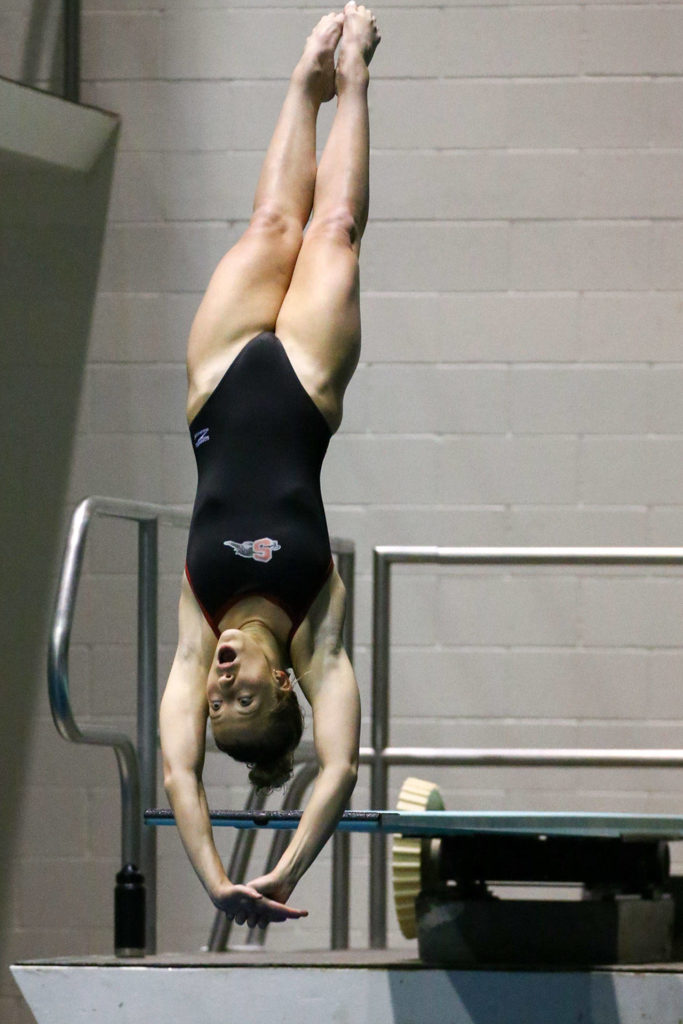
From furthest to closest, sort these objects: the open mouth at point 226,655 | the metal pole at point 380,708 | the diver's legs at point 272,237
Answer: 1. the metal pole at point 380,708
2. the diver's legs at point 272,237
3. the open mouth at point 226,655

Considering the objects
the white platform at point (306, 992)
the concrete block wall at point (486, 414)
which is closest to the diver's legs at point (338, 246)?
the white platform at point (306, 992)

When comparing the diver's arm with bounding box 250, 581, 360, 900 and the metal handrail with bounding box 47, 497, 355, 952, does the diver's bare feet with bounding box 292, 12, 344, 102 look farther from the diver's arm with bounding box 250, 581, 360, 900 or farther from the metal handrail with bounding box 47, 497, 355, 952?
the diver's arm with bounding box 250, 581, 360, 900

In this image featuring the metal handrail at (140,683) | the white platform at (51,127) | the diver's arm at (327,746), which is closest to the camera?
the diver's arm at (327,746)

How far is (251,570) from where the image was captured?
8.99ft

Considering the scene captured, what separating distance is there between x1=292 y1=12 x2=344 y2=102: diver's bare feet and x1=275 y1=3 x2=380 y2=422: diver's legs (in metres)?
0.03

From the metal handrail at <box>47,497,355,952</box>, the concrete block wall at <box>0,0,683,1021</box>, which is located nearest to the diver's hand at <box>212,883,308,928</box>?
the metal handrail at <box>47,497,355,952</box>

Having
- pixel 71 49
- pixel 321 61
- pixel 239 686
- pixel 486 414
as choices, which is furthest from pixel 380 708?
pixel 71 49

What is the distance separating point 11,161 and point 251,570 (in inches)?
91.8

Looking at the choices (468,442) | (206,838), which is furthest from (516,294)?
(206,838)

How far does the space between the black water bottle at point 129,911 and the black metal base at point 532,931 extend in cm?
60

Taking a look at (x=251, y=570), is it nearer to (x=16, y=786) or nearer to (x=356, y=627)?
(x=356, y=627)

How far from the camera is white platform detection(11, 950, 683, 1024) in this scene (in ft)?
9.69

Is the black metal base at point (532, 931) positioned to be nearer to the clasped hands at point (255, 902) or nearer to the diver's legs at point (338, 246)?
the clasped hands at point (255, 902)

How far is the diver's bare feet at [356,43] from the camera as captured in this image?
128 inches
